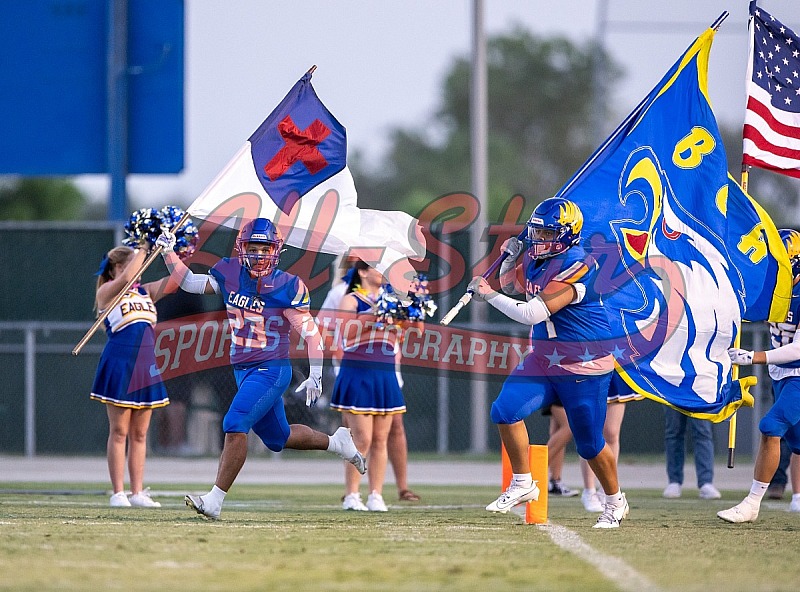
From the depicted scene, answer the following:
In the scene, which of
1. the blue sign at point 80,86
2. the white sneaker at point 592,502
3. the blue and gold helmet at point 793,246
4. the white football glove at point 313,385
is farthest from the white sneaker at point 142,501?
the blue sign at point 80,86

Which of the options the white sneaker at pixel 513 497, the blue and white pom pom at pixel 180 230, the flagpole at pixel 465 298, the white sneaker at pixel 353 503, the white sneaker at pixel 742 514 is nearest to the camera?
the flagpole at pixel 465 298

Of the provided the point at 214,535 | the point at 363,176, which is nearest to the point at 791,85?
the point at 214,535

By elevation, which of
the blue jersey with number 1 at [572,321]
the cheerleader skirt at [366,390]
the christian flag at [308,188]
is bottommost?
the cheerleader skirt at [366,390]

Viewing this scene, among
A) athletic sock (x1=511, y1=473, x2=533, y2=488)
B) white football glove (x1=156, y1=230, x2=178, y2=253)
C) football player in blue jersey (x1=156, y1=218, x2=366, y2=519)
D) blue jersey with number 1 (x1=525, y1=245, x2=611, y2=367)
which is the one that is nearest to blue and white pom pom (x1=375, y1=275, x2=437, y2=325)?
football player in blue jersey (x1=156, y1=218, x2=366, y2=519)

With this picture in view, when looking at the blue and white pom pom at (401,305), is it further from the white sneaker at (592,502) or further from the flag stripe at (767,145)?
the flag stripe at (767,145)

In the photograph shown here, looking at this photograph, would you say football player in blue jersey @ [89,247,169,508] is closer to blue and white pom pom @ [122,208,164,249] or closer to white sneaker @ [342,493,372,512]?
blue and white pom pom @ [122,208,164,249]

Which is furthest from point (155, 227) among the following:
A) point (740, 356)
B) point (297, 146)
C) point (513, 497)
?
point (740, 356)

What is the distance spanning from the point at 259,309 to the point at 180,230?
1.50 metres

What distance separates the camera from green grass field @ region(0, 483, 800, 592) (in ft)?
19.2

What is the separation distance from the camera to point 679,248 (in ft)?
32.2

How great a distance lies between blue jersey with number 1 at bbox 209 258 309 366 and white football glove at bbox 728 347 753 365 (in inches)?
119

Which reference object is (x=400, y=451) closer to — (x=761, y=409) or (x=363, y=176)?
(x=761, y=409)

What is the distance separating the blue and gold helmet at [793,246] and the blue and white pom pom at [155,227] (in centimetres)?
440

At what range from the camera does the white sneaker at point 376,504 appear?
32.5 feet
